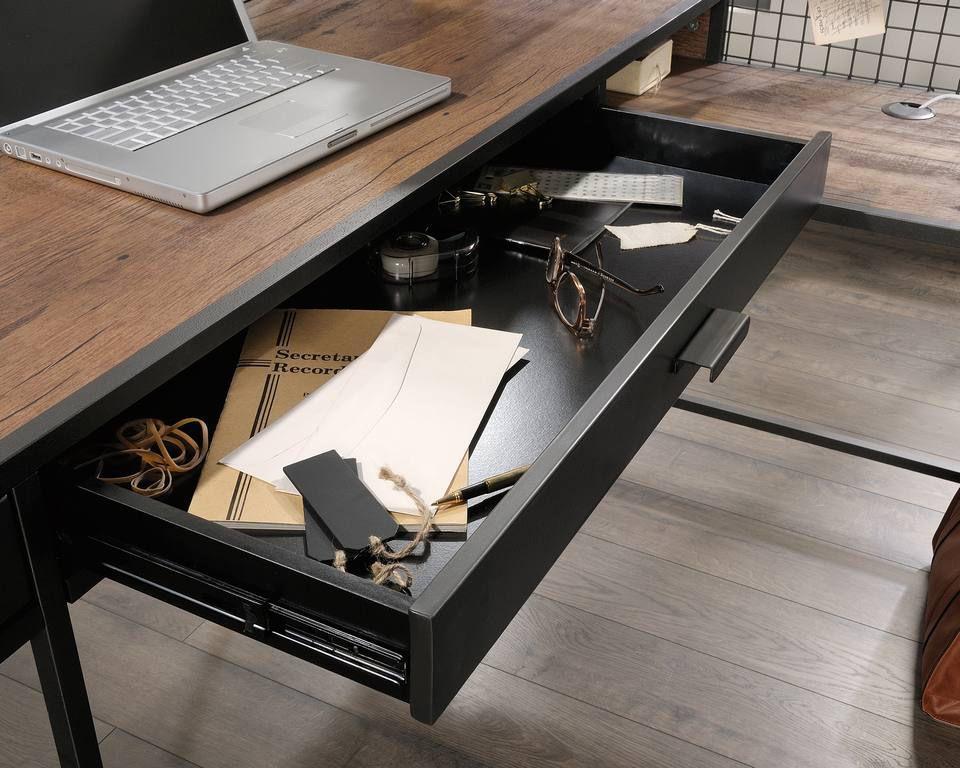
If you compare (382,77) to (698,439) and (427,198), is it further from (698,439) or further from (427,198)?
(698,439)

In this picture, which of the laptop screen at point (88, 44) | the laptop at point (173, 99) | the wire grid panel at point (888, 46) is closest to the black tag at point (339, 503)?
the laptop at point (173, 99)

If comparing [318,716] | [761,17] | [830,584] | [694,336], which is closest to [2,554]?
[694,336]

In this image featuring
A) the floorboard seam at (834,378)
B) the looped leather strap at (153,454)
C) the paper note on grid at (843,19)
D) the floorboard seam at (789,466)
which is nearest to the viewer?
the looped leather strap at (153,454)

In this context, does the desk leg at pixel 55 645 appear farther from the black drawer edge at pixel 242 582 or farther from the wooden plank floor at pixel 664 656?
the wooden plank floor at pixel 664 656

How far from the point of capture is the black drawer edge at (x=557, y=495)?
1.94ft

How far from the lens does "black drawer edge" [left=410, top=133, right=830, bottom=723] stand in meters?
0.59

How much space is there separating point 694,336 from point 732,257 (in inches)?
3.5

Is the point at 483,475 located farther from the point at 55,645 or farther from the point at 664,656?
the point at 664,656

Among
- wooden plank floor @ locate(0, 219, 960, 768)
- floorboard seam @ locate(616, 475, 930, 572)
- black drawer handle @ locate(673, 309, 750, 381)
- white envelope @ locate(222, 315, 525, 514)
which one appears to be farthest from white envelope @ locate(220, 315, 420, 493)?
floorboard seam @ locate(616, 475, 930, 572)

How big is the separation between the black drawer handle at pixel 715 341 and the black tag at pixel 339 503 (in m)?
0.31

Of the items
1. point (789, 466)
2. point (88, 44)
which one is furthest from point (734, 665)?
point (88, 44)

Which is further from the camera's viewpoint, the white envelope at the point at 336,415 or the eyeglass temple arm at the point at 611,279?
the eyeglass temple arm at the point at 611,279

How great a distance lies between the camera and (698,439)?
185cm

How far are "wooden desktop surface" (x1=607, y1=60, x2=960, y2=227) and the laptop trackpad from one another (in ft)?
2.10
